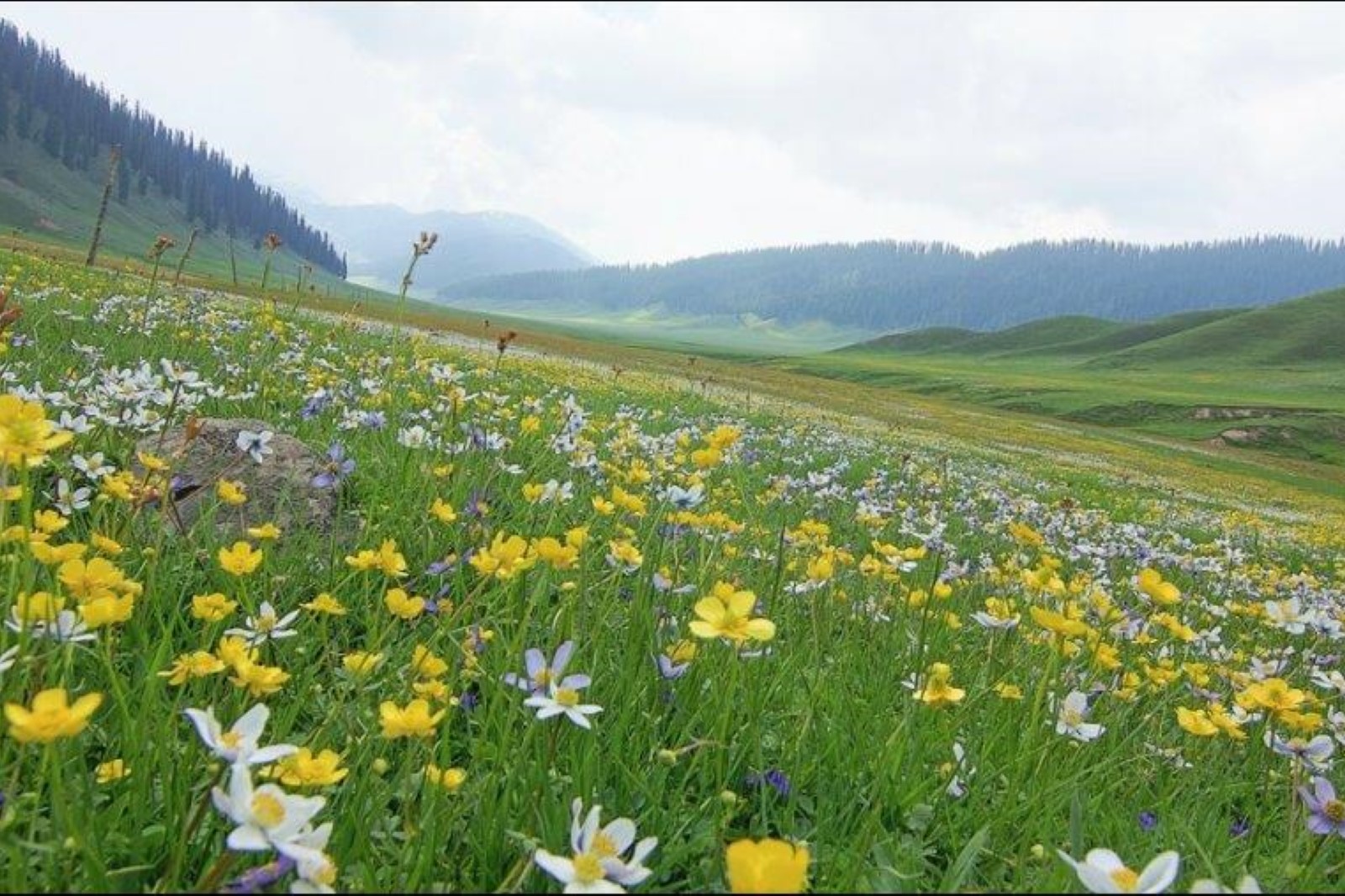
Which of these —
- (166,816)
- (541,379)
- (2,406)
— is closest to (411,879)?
(166,816)

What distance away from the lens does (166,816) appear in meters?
1.71

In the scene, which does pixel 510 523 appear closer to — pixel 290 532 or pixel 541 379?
pixel 290 532

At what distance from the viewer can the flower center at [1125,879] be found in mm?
1271

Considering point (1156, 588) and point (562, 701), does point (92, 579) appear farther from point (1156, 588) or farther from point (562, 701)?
point (1156, 588)

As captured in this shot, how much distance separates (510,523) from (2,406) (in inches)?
124

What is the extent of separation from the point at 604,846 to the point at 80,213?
187 meters

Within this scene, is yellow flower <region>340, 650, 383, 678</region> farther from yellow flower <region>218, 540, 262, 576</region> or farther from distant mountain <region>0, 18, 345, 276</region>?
distant mountain <region>0, 18, 345, 276</region>

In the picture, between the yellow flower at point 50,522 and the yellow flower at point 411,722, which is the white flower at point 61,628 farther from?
the yellow flower at point 411,722

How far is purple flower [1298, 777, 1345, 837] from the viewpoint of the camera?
2127 mm

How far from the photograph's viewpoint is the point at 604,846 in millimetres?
1515

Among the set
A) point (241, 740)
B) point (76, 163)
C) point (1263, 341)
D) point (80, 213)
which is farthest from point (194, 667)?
point (76, 163)

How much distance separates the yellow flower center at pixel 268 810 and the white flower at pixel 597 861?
385mm

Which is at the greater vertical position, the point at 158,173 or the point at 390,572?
the point at 158,173

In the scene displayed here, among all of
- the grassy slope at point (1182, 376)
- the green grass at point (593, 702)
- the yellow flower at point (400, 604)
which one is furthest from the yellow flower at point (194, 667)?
the grassy slope at point (1182, 376)
